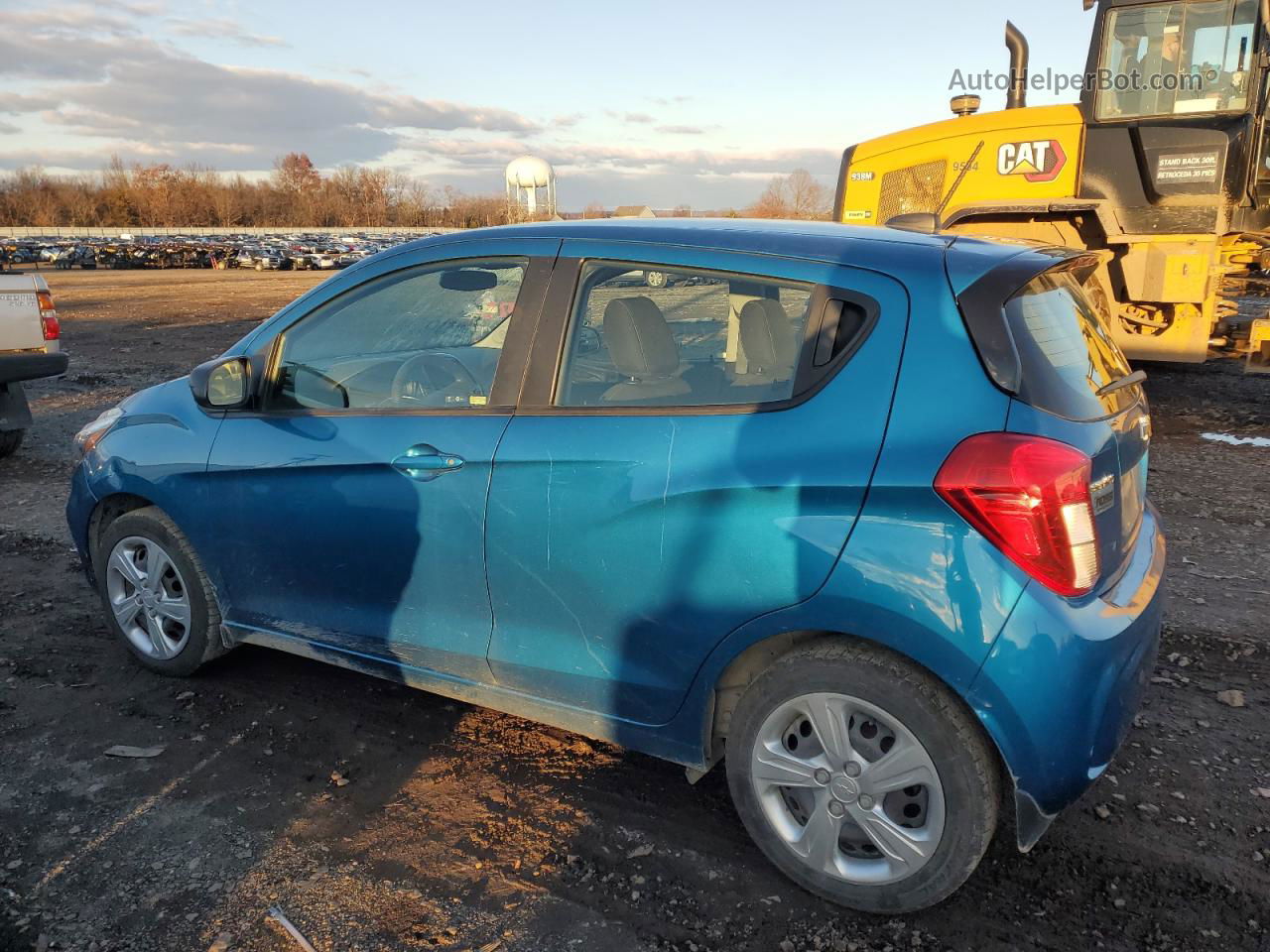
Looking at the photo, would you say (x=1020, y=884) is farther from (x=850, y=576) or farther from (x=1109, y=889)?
(x=850, y=576)

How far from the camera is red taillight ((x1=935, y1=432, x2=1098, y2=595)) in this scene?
223cm

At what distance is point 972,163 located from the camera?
9445 millimetres

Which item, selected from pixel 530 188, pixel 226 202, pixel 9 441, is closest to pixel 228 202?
pixel 226 202

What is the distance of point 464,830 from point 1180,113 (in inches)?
340

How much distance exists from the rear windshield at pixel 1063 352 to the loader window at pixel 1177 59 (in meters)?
6.77

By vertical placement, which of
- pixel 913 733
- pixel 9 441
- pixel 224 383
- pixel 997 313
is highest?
pixel 997 313

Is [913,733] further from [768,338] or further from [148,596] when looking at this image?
[148,596]

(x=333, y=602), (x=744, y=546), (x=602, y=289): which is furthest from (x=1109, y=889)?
(x=333, y=602)

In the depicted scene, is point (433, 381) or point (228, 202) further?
point (228, 202)

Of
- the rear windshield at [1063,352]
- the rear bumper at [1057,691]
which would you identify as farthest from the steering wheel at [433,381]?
the rear bumper at [1057,691]

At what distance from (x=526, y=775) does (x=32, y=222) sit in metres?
127

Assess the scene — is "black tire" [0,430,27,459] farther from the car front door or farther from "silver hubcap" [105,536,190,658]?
the car front door

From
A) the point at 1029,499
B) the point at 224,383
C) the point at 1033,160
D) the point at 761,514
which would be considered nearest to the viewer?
the point at 1029,499

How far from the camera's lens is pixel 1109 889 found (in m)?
2.66
